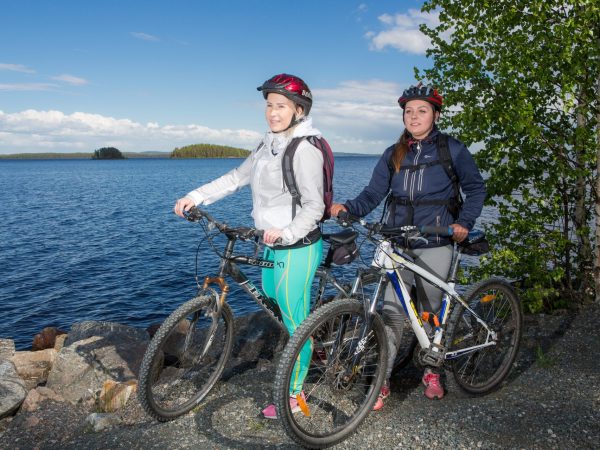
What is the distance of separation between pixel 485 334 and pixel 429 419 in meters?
1.22

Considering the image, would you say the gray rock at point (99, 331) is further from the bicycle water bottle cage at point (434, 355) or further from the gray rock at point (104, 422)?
the bicycle water bottle cage at point (434, 355)

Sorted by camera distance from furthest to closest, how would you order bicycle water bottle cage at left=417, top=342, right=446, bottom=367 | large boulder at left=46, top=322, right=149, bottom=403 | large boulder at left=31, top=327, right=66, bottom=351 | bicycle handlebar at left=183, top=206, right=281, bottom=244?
large boulder at left=31, top=327, right=66, bottom=351 → large boulder at left=46, top=322, right=149, bottom=403 → bicycle water bottle cage at left=417, top=342, right=446, bottom=367 → bicycle handlebar at left=183, top=206, right=281, bottom=244

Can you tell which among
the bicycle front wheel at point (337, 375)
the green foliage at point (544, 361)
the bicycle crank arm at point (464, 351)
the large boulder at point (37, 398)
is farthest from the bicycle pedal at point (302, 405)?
the large boulder at point (37, 398)

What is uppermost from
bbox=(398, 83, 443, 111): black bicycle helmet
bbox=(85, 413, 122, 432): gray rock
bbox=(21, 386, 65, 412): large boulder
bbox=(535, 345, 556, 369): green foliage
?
bbox=(398, 83, 443, 111): black bicycle helmet

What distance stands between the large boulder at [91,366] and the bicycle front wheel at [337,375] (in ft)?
18.1

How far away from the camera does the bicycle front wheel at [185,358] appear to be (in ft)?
14.9

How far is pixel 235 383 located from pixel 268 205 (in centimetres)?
257

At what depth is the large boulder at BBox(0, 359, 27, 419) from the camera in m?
8.08

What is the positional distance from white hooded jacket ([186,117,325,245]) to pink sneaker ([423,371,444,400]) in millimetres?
2349

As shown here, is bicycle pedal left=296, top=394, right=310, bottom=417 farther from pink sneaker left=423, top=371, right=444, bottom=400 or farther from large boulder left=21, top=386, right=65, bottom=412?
large boulder left=21, top=386, right=65, bottom=412

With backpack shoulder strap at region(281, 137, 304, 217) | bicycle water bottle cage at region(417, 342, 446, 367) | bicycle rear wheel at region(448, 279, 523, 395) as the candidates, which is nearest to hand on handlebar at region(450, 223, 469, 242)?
bicycle rear wheel at region(448, 279, 523, 395)

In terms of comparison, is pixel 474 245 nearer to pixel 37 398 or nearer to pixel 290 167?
pixel 290 167

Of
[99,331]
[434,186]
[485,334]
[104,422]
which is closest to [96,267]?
[99,331]

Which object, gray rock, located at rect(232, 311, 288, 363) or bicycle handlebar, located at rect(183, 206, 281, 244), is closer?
bicycle handlebar, located at rect(183, 206, 281, 244)
